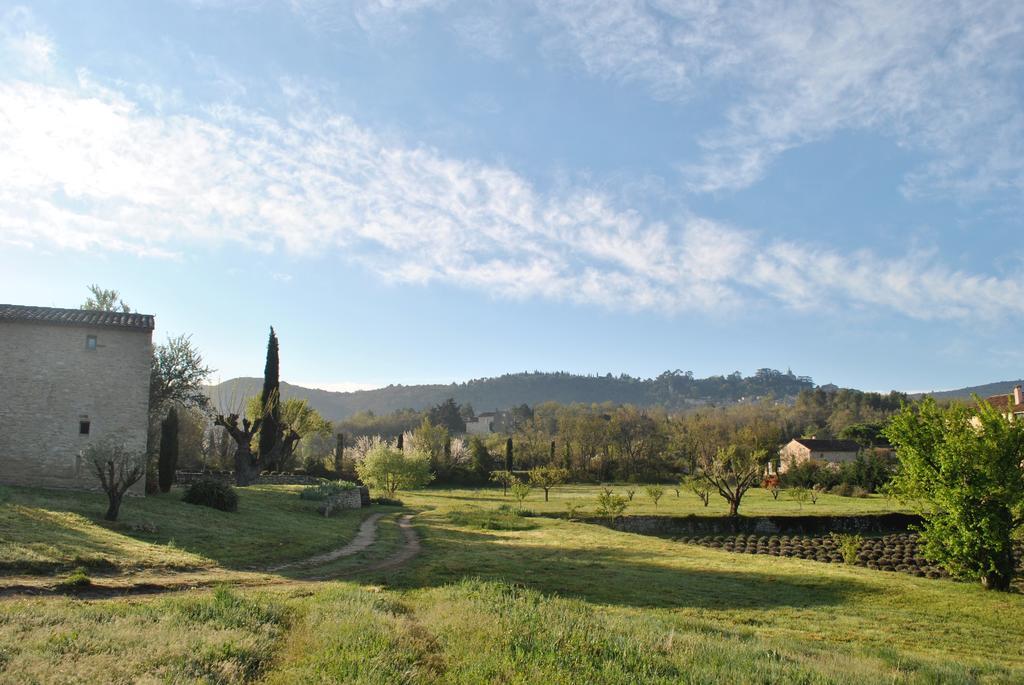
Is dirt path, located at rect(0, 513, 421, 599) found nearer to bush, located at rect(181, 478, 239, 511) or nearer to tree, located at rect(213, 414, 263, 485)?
bush, located at rect(181, 478, 239, 511)

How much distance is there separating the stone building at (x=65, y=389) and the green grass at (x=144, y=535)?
1.64 m

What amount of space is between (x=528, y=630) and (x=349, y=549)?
15.1 m

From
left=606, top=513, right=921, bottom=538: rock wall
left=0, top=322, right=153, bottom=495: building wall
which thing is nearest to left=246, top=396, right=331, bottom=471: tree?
left=0, top=322, right=153, bottom=495: building wall

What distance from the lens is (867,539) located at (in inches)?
1442

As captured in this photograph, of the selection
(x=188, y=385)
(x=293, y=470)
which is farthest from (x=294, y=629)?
(x=293, y=470)

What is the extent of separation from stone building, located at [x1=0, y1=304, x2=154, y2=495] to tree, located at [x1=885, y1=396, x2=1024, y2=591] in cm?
2944

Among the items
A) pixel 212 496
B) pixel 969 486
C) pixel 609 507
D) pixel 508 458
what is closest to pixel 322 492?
pixel 212 496

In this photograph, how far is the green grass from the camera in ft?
50.4

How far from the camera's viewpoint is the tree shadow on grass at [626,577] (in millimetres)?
16219

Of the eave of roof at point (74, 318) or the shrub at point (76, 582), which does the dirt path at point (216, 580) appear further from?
the eave of roof at point (74, 318)

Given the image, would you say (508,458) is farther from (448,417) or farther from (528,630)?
(528,630)

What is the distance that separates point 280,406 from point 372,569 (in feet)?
104

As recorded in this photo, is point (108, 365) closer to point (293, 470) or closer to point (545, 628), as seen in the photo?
point (545, 628)

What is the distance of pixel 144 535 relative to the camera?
63.5 ft
